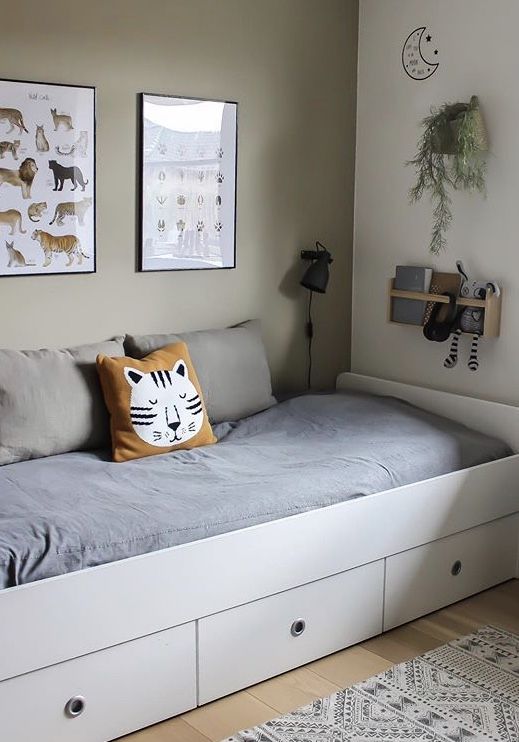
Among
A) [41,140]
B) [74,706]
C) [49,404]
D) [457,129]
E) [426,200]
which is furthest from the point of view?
[426,200]

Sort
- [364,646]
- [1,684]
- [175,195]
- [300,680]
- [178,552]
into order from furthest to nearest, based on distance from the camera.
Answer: [175,195], [364,646], [300,680], [178,552], [1,684]

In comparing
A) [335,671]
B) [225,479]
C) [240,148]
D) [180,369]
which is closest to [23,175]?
[180,369]

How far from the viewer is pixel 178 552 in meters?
2.55

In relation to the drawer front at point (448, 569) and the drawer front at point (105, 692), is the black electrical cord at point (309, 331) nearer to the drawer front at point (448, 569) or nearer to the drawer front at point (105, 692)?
the drawer front at point (448, 569)

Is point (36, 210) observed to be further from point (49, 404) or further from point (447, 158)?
point (447, 158)

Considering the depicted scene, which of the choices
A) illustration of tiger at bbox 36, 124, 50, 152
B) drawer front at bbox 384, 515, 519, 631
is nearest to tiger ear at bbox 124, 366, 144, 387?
illustration of tiger at bbox 36, 124, 50, 152

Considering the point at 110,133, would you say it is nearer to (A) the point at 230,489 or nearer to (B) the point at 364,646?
(A) the point at 230,489

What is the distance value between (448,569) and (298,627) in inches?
28.3

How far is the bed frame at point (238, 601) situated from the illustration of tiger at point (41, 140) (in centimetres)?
146

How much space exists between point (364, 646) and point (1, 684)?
4.09 ft

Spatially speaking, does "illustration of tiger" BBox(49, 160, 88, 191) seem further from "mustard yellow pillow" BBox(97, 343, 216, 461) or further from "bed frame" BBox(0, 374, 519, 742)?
"bed frame" BBox(0, 374, 519, 742)

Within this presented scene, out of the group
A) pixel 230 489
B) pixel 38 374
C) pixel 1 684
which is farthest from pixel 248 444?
pixel 1 684

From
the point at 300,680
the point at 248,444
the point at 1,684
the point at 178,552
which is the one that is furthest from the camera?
the point at 248,444

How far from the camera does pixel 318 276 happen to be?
13.0 ft
